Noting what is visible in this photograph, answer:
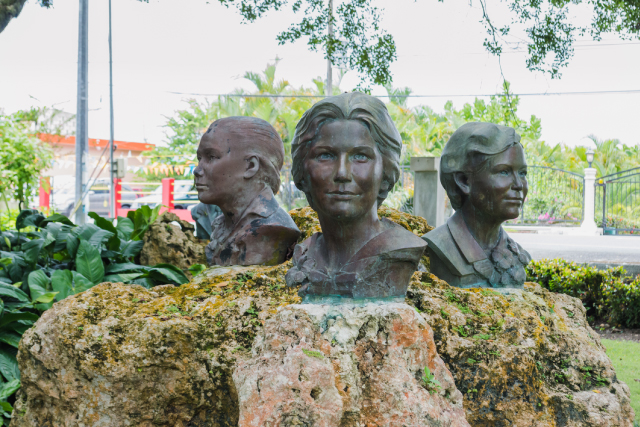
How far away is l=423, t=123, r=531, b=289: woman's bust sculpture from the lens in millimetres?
3432

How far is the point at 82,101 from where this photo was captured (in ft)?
32.1

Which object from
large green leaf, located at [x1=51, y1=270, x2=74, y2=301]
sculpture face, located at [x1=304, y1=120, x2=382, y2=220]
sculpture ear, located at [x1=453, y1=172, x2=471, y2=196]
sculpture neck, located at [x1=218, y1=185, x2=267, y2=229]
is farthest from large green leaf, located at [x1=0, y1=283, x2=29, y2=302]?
sculpture ear, located at [x1=453, y1=172, x2=471, y2=196]

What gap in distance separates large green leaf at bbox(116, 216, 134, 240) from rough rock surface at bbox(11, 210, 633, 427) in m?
Result: 2.97

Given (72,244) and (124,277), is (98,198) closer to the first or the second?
(72,244)

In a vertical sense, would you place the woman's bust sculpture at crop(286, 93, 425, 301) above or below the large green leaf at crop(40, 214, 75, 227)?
above

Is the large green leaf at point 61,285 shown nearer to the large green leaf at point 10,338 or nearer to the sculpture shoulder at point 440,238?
the large green leaf at point 10,338

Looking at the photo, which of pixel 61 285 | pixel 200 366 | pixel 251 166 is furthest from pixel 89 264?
pixel 200 366

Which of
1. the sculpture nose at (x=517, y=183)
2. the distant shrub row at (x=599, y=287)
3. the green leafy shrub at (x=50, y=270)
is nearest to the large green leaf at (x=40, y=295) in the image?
the green leafy shrub at (x=50, y=270)

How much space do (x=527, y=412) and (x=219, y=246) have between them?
2545 millimetres

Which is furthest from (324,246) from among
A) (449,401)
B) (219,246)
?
(219,246)

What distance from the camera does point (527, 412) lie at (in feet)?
8.34

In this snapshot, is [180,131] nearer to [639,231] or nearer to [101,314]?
[639,231]

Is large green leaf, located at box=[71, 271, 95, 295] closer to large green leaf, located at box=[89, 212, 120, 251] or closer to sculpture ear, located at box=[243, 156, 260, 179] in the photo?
large green leaf, located at box=[89, 212, 120, 251]

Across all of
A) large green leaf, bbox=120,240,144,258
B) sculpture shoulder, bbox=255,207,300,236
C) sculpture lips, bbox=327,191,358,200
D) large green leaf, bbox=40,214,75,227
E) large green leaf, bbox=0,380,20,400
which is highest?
sculpture lips, bbox=327,191,358,200
